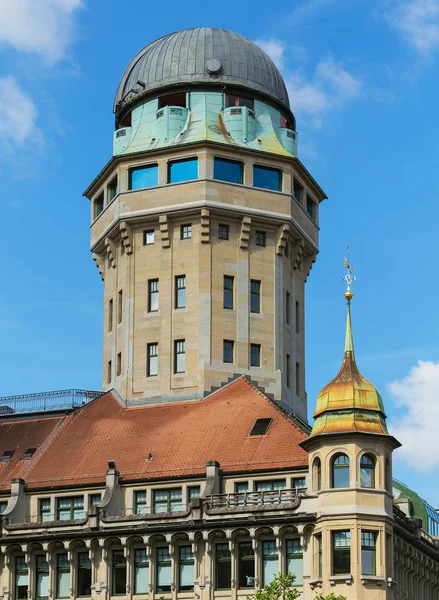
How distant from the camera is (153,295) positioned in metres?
90.5

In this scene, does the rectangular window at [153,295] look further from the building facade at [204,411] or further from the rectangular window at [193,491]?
the rectangular window at [193,491]

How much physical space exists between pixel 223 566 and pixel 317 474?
278 inches

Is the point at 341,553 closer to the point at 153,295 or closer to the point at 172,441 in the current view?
the point at 172,441

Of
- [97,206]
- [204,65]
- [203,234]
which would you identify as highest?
[204,65]

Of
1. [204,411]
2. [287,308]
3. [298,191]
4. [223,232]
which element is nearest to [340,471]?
A: [204,411]

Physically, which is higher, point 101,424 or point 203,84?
point 203,84

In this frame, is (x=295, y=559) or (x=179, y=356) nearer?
(x=295, y=559)

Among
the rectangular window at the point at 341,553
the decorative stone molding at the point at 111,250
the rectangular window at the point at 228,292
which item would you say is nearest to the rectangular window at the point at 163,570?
the rectangular window at the point at 341,553

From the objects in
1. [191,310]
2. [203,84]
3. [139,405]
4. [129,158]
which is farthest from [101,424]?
[203,84]

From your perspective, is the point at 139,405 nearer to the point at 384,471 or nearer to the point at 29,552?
the point at 29,552

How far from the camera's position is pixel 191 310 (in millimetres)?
88812

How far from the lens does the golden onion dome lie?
74.3 metres

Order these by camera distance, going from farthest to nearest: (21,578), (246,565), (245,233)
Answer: (245,233) < (21,578) < (246,565)

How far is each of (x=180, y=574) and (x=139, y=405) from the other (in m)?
14.3
